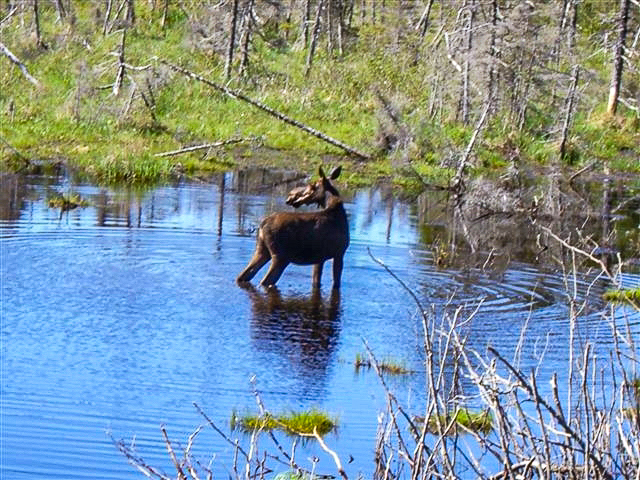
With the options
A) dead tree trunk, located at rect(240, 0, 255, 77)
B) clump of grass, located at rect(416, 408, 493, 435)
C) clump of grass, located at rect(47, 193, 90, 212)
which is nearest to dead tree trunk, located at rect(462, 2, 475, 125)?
dead tree trunk, located at rect(240, 0, 255, 77)

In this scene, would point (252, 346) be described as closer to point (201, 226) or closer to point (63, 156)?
point (201, 226)

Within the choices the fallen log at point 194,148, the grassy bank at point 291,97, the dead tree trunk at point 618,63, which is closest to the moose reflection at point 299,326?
the grassy bank at point 291,97

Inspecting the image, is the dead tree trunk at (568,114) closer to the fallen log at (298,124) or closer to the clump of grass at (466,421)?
the fallen log at (298,124)

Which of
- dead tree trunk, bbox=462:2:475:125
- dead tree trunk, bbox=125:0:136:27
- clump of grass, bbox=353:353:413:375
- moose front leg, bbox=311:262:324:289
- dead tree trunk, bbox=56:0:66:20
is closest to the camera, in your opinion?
clump of grass, bbox=353:353:413:375

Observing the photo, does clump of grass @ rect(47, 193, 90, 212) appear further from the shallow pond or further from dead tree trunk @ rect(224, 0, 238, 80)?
dead tree trunk @ rect(224, 0, 238, 80)

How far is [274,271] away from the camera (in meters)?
15.2

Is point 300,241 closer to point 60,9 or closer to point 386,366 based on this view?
point 386,366

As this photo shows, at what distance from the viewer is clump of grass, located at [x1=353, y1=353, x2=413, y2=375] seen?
11.8 metres

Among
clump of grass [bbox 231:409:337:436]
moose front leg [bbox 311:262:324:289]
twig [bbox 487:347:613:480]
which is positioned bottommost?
clump of grass [bbox 231:409:337:436]

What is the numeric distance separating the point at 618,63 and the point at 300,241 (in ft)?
74.4

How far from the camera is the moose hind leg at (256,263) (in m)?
15.3

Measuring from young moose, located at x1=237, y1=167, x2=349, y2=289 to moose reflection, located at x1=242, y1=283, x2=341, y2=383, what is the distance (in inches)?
8.9

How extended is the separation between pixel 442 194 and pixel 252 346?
14349 mm

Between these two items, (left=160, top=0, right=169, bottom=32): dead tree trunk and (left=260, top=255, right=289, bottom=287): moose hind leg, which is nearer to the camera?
(left=260, top=255, right=289, bottom=287): moose hind leg
